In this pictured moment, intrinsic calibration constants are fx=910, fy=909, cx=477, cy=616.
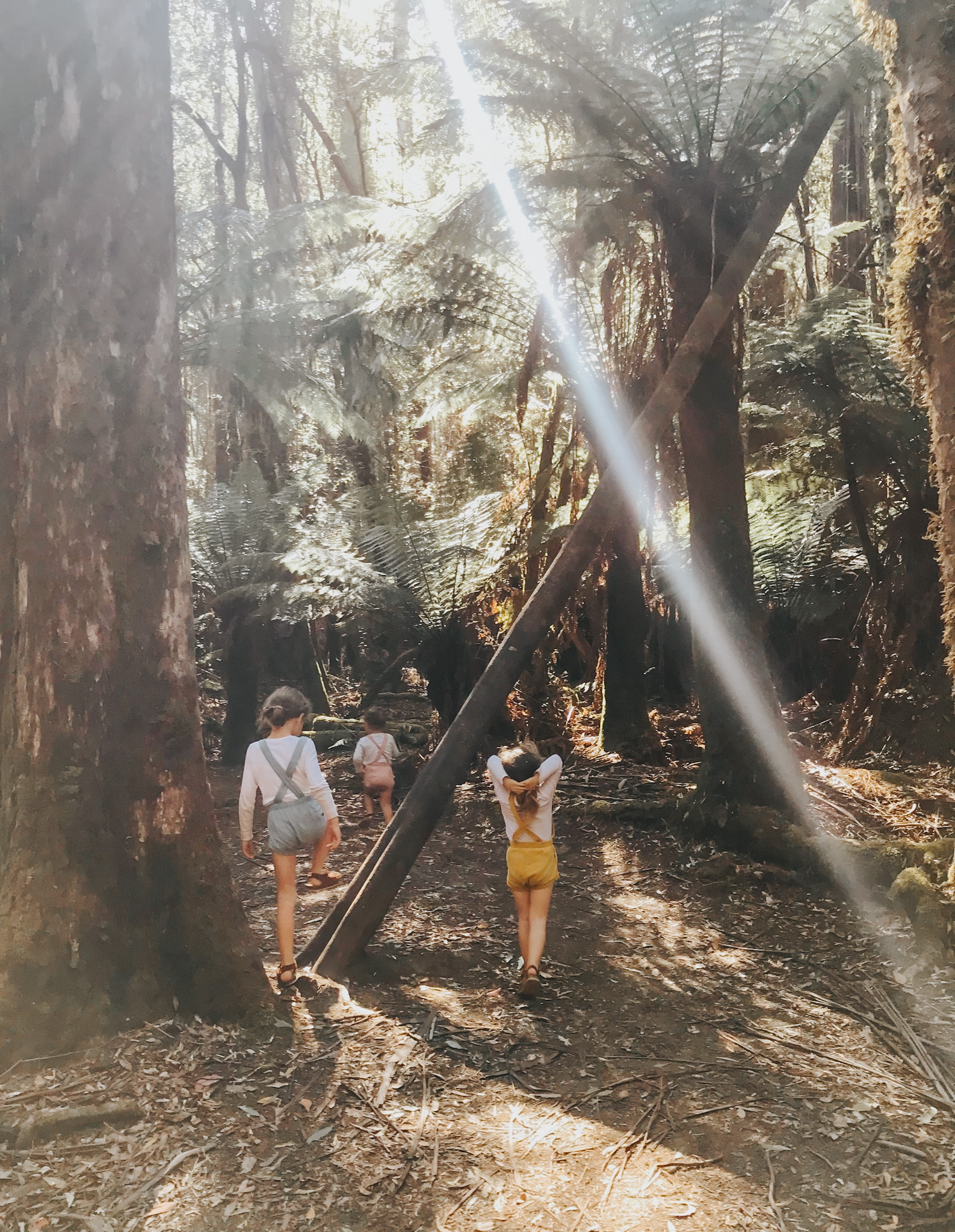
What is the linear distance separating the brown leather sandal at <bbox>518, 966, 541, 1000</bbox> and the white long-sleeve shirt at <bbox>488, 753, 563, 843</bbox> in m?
0.51

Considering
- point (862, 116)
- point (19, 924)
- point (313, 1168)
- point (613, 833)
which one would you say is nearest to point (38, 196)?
point (19, 924)

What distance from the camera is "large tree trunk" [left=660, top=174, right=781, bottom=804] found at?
5375mm

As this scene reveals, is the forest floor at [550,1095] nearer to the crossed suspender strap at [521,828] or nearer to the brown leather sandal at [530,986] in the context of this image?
the brown leather sandal at [530,986]

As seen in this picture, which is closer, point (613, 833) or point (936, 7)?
point (936, 7)

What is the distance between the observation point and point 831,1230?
2182mm

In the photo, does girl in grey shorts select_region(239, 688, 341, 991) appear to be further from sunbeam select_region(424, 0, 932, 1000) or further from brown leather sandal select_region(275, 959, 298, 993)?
sunbeam select_region(424, 0, 932, 1000)

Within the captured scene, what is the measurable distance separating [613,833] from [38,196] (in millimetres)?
4752

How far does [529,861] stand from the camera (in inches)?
147

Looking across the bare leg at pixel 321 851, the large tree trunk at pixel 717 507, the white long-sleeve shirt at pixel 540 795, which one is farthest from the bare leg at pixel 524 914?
the large tree trunk at pixel 717 507

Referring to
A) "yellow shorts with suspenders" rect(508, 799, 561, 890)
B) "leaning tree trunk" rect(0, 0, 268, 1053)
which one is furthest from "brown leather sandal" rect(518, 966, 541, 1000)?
"leaning tree trunk" rect(0, 0, 268, 1053)

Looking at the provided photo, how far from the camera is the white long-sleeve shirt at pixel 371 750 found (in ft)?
20.1

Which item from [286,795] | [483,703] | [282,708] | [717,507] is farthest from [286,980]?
[717,507]

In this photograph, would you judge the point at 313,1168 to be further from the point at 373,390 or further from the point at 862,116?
the point at 862,116

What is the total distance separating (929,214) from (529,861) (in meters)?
2.87
